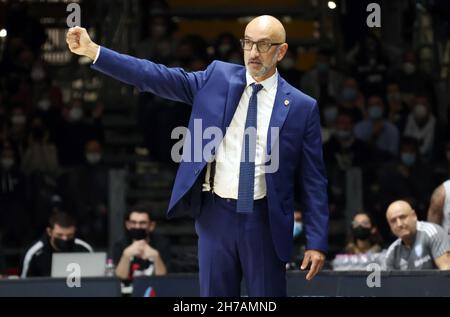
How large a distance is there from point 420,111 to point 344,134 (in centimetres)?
122

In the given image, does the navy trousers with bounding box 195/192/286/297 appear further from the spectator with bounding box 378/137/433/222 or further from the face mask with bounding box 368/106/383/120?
the face mask with bounding box 368/106/383/120

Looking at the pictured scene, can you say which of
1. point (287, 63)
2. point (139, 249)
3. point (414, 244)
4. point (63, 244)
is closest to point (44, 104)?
point (287, 63)

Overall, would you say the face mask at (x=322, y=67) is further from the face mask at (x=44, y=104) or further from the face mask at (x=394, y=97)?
the face mask at (x=44, y=104)

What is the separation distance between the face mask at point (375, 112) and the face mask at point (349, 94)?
40 cm

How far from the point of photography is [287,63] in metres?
19.6

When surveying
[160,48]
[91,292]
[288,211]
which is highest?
[160,48]

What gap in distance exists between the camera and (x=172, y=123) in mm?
17969

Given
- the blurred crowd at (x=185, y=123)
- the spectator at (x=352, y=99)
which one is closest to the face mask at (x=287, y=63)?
the blurred crowd at (x=185, y=123)

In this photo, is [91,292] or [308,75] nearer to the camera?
[91,292]

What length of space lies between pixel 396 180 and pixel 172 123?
9.19 feet

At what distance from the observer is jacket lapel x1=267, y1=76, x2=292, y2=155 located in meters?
7.96

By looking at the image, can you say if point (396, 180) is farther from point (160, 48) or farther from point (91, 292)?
point (91, 292)

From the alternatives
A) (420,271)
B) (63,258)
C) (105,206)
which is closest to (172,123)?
(105,206)

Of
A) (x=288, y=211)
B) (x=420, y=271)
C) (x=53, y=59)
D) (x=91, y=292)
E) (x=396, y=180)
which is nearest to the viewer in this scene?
(x=288, y=211)
